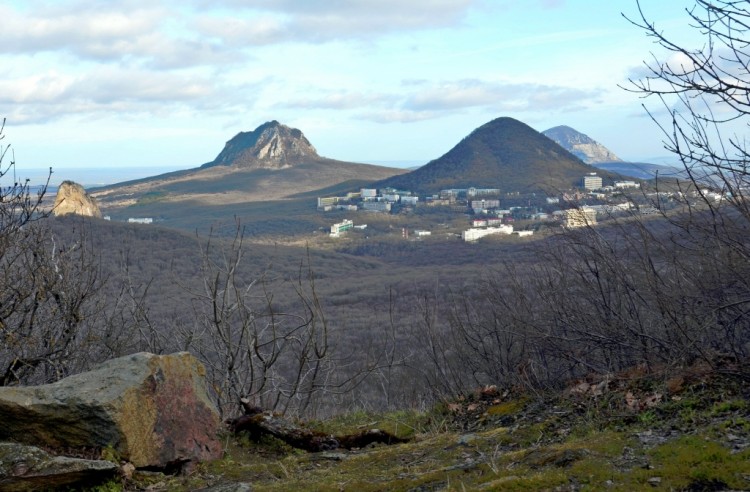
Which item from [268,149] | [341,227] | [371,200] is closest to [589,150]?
[268,149]

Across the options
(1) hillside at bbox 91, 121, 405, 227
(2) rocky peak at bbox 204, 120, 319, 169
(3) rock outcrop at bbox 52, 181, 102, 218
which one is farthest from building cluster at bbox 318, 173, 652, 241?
(2) rocky peak at bbox 204, 120, 319, 169

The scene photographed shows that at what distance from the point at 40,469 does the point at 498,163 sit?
109 meters

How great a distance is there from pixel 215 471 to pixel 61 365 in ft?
15.1

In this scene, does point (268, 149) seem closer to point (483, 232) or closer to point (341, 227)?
point (341, 227)

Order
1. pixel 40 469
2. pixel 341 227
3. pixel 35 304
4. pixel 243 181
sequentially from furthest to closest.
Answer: pixel 243 181
pixel 341 227
pixel 35 304
pixel 40 469

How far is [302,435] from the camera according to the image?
826cm

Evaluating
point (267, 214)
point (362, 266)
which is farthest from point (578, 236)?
point (267, 214)

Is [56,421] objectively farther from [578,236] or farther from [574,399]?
[578,236]

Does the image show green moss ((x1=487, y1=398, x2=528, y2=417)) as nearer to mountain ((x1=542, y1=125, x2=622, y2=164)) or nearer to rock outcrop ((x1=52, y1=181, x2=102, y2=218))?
rock outcrop ((x1=52, y1=181, x2=102, y2=218))

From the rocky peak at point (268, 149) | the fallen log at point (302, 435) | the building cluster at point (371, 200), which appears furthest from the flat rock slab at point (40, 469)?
the rocky peak at point (268, 149)

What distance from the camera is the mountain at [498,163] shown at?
341ft

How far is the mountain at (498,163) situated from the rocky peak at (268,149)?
192ft

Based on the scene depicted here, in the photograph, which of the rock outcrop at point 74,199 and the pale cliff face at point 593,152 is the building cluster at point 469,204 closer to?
Answer: the rock outcrop at point 74,199

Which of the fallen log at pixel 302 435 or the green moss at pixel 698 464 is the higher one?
the green moss at pixel 698 464
